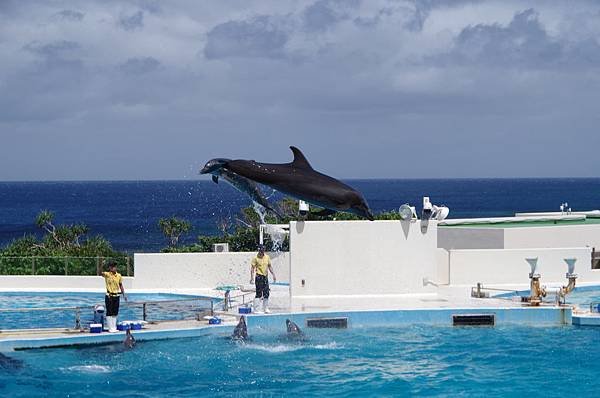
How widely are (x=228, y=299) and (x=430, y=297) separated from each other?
442 cm

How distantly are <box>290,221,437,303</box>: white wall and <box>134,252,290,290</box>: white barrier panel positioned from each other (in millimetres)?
2926

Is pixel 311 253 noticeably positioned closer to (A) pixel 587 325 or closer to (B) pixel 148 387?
(A) pixel 587 325

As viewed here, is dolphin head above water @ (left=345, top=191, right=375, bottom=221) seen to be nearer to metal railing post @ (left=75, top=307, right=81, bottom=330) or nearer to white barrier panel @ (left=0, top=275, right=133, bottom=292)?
metal railing post @ (left=75, top=307, right=81, bottom=330)

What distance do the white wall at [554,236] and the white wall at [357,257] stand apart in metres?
5.49

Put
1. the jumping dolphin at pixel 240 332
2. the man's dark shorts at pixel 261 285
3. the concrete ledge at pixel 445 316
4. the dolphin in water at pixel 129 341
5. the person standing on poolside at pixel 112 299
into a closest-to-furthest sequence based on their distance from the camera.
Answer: the dolphin in water at pixel 129 341 < the person standing on poolside at pixel 112 299 < the jumping dolphin at pixel 240 332 < the man's dark shorts at pixel 261 285 < the concrete ledge at pixel 445 316

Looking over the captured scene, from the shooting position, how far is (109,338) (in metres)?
16.3

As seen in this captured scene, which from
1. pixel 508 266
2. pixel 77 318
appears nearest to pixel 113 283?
pixel 77 318

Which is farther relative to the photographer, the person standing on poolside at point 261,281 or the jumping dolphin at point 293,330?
the person standing on poolside at point 261,281

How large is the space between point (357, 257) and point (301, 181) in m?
3.19

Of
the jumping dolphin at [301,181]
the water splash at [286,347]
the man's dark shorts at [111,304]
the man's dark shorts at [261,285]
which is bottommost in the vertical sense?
the water splash at [286,347]

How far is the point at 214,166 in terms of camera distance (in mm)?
17031

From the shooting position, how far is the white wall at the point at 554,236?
1007 inches

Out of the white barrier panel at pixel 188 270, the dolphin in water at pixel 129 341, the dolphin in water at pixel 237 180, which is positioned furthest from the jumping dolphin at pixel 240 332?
the white barrier panel at pixel 188 270

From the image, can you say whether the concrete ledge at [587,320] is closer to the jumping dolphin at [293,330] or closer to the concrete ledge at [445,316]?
the concrete ledge at [445,316]
